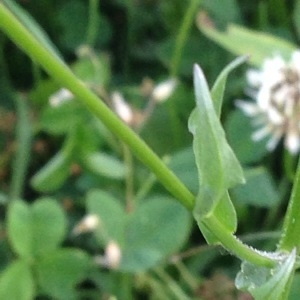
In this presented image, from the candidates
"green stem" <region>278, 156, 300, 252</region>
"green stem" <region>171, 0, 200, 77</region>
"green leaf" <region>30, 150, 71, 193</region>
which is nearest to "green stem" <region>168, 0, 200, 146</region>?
"green stem" <region>171, 0, 200, 77</region>

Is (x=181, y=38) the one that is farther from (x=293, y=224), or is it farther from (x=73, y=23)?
(x=293, y=224)

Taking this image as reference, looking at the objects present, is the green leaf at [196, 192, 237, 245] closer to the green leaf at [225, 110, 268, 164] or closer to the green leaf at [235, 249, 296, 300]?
the green leaf at [235, 249, 296, 300]

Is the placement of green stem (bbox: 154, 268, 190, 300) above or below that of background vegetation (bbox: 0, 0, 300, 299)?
below

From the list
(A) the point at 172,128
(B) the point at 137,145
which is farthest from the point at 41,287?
(B) the point at 137,145

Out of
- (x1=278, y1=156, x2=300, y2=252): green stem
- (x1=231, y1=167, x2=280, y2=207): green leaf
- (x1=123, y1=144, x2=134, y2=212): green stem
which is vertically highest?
(x1=278, y1=156, x2=300, y2=252): green stem

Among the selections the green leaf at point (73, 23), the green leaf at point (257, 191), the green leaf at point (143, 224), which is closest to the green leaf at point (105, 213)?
the green leaf at point (143, 224)

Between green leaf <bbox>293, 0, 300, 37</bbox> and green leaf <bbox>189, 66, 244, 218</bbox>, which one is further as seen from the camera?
green leaf <bbox>293, 0, 300, 37</bbox>
